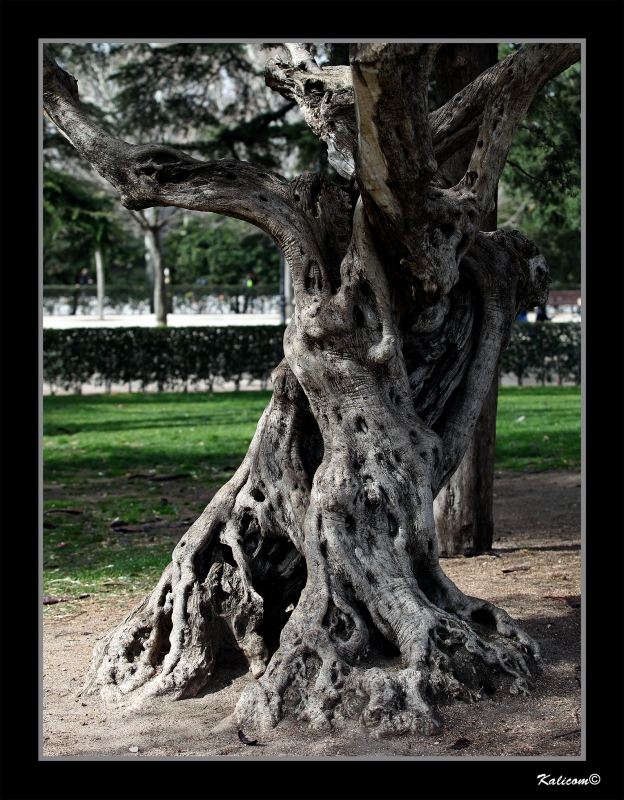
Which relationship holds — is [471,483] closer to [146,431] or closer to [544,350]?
[146,431]

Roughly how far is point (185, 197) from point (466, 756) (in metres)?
3.11

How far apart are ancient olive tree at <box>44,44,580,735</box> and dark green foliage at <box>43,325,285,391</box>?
13557mm

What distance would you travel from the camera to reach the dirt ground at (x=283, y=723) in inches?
152

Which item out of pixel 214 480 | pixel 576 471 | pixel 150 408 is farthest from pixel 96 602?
pixel 150 408

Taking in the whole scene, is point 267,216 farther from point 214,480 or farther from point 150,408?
point 150,408

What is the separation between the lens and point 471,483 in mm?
7316

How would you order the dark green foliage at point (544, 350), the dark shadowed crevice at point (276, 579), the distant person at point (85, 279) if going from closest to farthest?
the dark shadowed crevice at point (276, 579) < the dark green foliage at point (544, 350) < the distant person at point (85, 279)

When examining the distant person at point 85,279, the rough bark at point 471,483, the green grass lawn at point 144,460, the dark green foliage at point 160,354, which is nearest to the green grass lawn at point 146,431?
the green grass lawn at point 144,460

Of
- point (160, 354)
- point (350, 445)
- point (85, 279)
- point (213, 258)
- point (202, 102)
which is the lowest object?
point (350, 445)

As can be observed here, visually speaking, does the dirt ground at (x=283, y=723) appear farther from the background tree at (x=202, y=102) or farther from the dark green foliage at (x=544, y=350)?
the dark green foliage at (x=544, y=350)

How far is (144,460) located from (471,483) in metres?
5.52

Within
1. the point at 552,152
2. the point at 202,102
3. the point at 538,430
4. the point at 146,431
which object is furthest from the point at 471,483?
the point at 202,102

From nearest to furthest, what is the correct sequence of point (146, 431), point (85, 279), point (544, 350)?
point (146, 431)
point (544, 350)
point (85, 279)

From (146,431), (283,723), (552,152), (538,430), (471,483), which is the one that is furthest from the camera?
(146,431)
